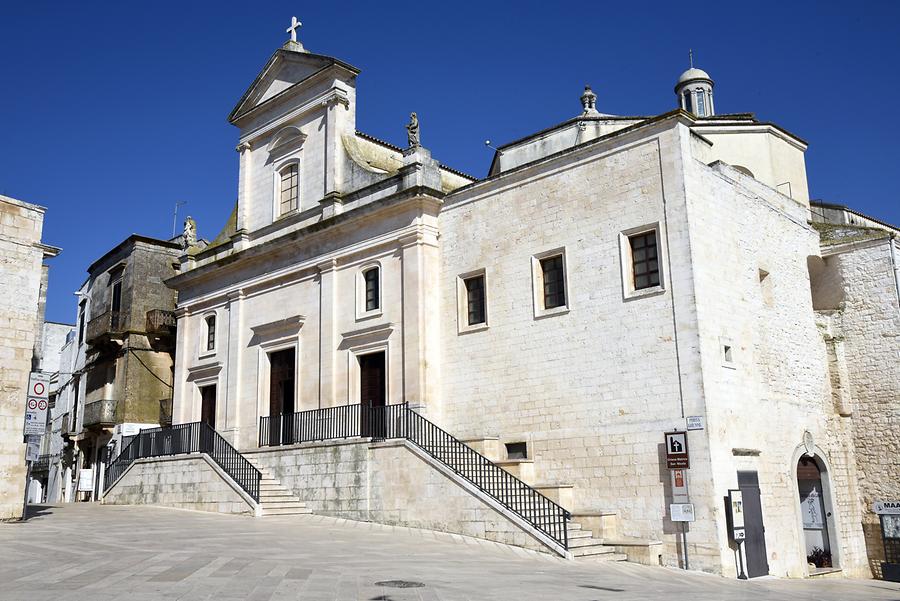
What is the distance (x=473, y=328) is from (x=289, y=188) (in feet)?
28.4

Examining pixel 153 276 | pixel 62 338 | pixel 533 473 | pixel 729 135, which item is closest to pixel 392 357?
pixel 533 473

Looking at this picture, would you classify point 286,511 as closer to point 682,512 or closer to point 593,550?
point 593,550

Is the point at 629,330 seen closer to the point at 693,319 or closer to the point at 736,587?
the point at 693,319

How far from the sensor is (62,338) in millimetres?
47250

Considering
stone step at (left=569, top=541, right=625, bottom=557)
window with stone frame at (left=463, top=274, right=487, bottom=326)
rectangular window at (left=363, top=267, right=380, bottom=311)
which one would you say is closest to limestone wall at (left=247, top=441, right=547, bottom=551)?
stone step at (left=569, top=541, right=625, bottom=557)

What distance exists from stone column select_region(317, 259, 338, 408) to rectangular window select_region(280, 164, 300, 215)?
3151 mm

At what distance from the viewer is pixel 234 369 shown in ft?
77.4

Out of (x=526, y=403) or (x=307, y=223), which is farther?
(x=307, y=223)

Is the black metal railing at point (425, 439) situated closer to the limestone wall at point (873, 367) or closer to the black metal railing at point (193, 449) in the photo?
the black metal railing at point (193, 449)

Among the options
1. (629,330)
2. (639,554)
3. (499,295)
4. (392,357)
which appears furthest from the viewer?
(392,357)

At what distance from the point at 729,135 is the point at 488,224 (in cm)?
845

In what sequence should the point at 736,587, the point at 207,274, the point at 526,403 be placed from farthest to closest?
the point at 207,274, the point at 526,403, the point at 736,587

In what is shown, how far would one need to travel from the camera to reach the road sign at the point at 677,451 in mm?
14023

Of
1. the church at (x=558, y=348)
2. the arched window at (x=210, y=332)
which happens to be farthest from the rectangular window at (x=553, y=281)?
the arched window at (x=210, y=332)
